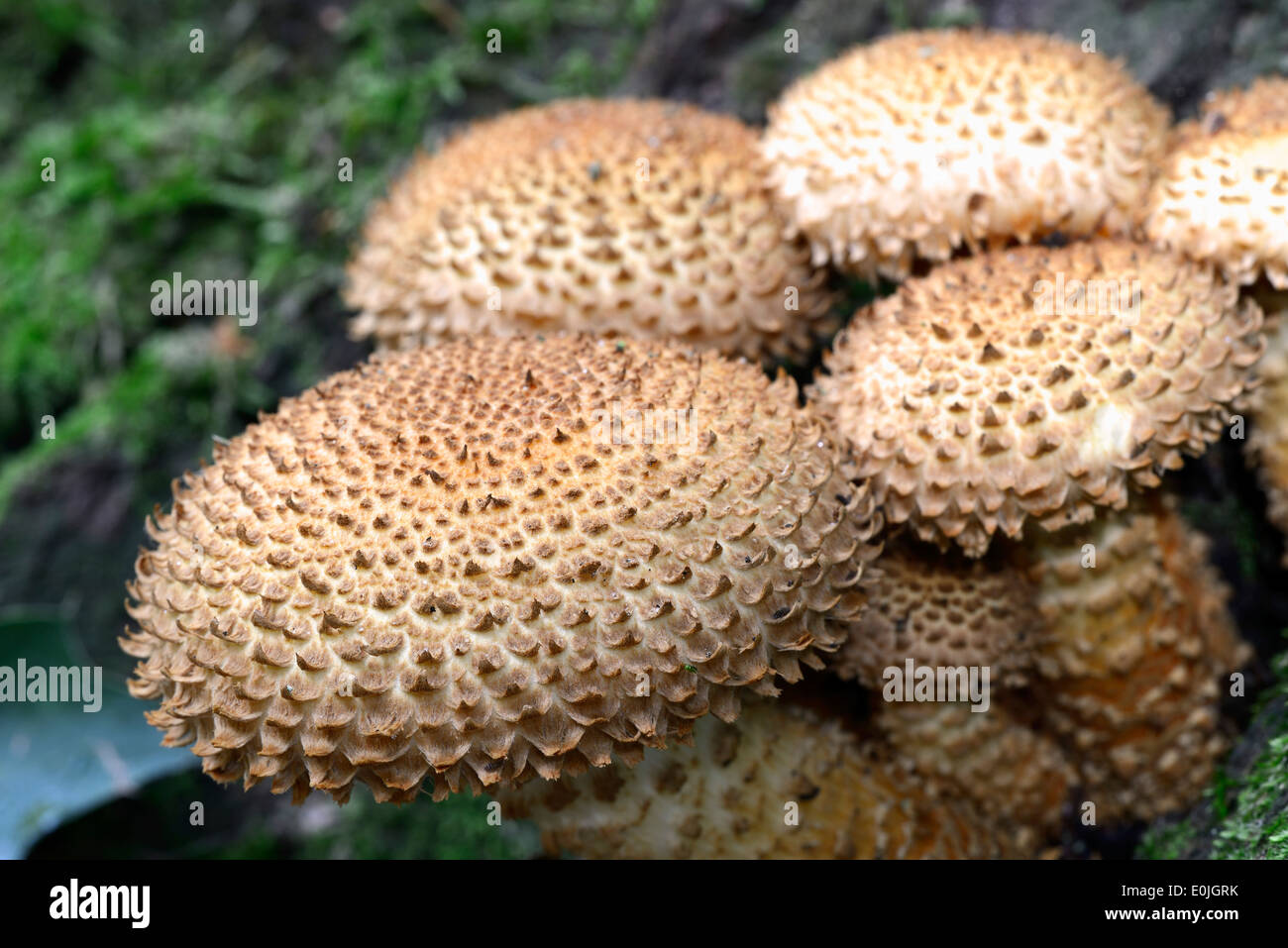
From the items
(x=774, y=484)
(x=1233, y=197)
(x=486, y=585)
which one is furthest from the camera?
(x=1233, y=197)

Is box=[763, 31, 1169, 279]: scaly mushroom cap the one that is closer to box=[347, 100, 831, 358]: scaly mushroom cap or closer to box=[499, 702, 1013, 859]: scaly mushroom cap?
box=[347, 100, 831, 358]: scaly mushroom cap

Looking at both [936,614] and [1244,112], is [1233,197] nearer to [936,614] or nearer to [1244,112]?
[1244,112]

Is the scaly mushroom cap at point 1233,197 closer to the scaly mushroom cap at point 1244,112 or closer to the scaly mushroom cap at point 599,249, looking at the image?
the scaly mushroom cap at point 1244,112

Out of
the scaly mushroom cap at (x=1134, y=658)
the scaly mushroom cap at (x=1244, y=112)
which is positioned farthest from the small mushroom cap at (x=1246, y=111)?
the scaly mushroom cap at (x=1134, y=658)

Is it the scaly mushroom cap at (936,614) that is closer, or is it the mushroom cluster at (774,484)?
the mushroom cluster at (774,484)

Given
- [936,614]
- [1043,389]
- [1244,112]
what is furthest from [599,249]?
[1244,112]
